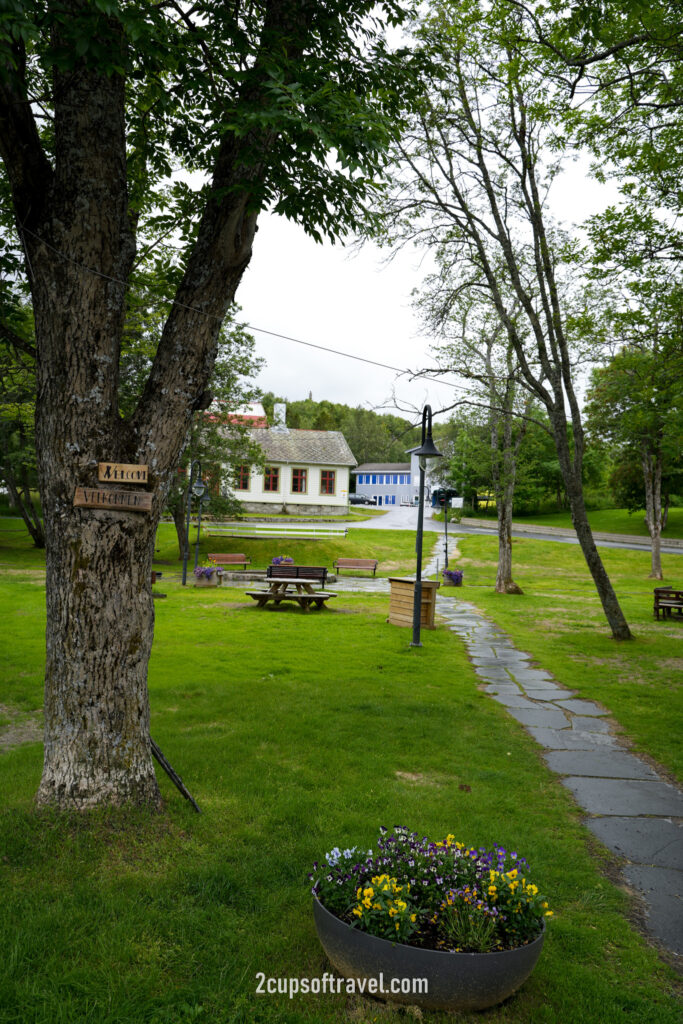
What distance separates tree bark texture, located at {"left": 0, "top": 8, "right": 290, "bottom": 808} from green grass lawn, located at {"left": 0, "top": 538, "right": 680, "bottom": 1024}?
0.44 meters

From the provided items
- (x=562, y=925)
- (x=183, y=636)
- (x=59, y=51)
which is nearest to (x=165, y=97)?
(x=59, y=51)

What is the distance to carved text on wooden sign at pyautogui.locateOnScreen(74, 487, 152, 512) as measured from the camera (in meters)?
4.07

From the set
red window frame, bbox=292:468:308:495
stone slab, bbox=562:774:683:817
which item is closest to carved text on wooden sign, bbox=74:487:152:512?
stone slab, bbox=562:774:683:817

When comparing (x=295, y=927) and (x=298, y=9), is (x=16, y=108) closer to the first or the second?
(x=298, y=9)

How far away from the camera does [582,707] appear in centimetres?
805

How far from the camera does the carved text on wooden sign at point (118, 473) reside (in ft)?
13.5

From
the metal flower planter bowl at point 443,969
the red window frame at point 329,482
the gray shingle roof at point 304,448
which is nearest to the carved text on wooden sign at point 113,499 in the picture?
the metal flower planter bowl at point 443,969

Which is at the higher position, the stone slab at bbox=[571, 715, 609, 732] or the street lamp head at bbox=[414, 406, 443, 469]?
the street lamp head at bbox=[414, 406, 443, 469]

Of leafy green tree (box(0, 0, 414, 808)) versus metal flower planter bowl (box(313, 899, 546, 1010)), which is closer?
metal flower planter bowl (box(313, 899, 546, 1010))

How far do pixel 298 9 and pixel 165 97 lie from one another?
1.50 metres

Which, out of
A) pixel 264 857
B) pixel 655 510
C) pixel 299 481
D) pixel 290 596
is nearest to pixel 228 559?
pixel 290 596

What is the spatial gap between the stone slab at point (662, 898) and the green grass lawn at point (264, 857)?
16 cm

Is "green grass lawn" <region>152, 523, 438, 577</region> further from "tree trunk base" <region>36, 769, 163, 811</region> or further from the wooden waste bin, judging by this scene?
"tree trunk base" <region>36, 769, 163, 811</region>

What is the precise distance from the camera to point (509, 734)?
6.75 metres
